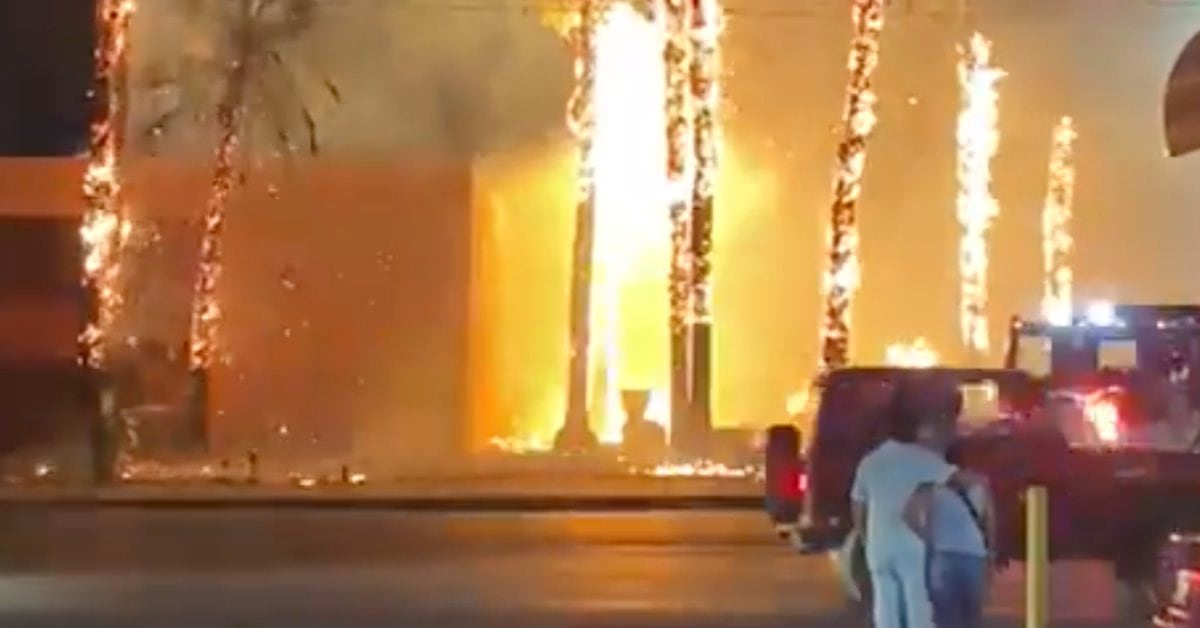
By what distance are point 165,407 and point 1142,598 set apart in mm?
26734

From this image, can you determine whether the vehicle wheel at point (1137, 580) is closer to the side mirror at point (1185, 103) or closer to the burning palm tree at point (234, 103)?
the side mirror at point (1185, 103)

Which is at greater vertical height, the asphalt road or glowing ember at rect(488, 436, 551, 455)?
glowing ember at rect(488, 436, 551, 455)

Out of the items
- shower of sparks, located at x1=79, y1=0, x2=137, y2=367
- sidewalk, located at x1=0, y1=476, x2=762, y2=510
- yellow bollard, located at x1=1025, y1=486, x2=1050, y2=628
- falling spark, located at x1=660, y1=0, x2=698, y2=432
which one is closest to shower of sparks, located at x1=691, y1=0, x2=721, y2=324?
falling spark, located at x1=660, y1=0, x2=698, y2=432

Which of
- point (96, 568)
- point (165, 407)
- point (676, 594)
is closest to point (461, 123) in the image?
point (165, 407)

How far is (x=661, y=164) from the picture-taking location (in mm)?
45594

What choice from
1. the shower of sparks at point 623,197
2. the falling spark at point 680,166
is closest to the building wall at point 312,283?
the shower of sparks at point 623,197

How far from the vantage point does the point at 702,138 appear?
129 ft

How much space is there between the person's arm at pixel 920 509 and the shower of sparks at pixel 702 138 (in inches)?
1067

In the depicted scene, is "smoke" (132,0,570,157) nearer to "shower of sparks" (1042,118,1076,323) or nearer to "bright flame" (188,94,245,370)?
"bright flame" (188,94,245,370)

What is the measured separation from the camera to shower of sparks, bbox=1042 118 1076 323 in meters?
48.2

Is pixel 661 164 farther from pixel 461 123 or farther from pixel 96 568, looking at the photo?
pixel 96 568

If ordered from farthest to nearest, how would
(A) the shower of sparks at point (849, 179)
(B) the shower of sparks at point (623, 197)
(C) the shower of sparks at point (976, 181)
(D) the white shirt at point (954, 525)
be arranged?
1. (C) the shower of sparks at point (976, 181)
2. (B) the shower of sparks at point (623, 197)
3. (A) the shower of sparks at point (849, 179)
4. (D) the white shirt at point (954, 525)

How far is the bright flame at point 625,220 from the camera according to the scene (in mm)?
45706

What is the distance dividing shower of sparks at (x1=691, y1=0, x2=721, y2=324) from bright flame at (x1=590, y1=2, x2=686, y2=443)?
3.94 metres
